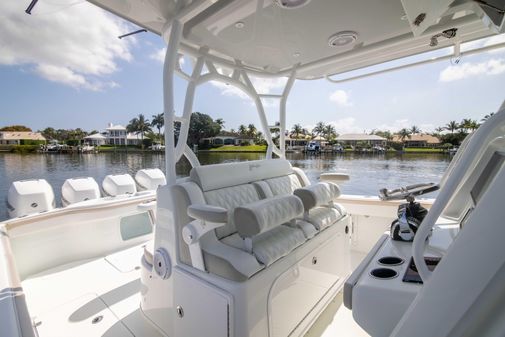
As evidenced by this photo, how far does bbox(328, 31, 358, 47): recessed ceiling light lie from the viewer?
1732 millimetres

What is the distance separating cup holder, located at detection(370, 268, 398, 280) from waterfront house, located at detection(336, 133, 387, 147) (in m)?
6.22

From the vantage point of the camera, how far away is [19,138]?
16.0 m

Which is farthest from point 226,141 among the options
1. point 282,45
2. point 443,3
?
point 443,3

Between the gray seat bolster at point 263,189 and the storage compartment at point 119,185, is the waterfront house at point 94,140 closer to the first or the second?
the storage compartment at point 119,185

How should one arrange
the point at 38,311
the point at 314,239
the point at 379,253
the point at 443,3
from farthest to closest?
the point at 38,311 → the point at 314,239 → the point at 443,3 → the point at 379,253

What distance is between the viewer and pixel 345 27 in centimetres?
165

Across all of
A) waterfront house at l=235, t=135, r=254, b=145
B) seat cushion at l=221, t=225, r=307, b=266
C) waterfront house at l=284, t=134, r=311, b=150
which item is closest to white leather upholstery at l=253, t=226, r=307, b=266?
seat cushion at l=221, t=225, r=307, b=266

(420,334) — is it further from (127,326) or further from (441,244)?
(127,326)

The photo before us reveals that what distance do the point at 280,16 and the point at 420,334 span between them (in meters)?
1.58

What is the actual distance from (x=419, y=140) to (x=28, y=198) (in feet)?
18.8

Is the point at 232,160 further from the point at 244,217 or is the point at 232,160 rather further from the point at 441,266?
the point at 441,266

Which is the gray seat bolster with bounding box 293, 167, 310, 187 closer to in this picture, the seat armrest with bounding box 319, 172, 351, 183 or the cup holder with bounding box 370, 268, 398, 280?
the seat armrest with bounding box 319, 172, 351, 183

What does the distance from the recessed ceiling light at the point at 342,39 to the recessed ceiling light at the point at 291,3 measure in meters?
0.49

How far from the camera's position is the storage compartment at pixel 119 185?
3721mm
